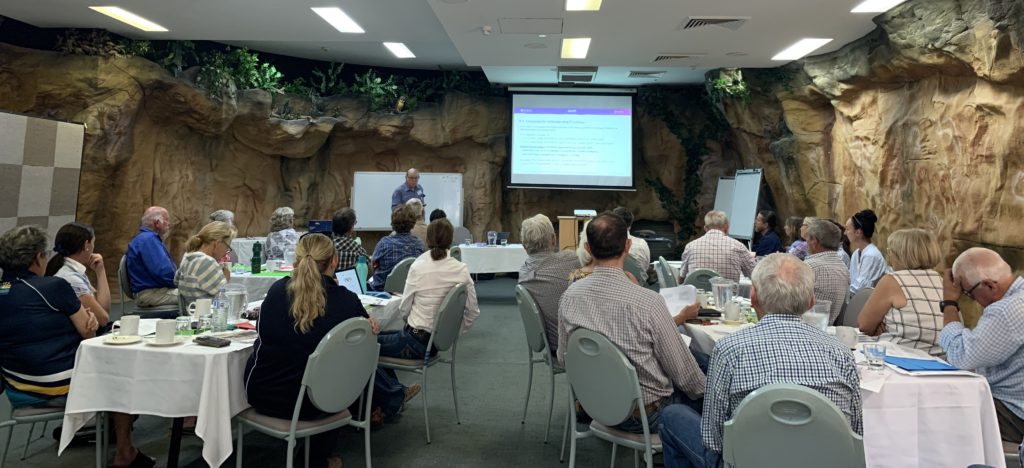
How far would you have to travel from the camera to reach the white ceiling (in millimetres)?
5828

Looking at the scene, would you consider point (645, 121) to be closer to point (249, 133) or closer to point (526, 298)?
point (249, 133)

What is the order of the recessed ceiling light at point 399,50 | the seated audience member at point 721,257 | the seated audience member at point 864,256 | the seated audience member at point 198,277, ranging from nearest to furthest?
the seated audience member at point 198,277
the seated audience member at point 864,256
the seated audience member at point 721,257
the recessed ceiling light at point 399,50

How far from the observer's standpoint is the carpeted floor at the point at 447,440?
3.38 meters

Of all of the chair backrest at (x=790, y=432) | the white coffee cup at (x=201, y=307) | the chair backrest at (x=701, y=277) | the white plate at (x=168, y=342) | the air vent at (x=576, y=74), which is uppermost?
the air vent at (x=576, y=74)

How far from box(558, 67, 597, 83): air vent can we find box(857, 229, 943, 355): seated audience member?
6473 mm

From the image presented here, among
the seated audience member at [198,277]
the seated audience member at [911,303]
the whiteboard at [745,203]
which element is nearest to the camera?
the seated audience member at [911,303]

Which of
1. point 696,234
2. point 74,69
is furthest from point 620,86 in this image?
point 74,69

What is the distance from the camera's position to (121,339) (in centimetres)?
279

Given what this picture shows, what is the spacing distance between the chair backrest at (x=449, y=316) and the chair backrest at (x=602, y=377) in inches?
45.6

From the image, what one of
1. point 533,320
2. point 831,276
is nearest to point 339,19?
point 533,320

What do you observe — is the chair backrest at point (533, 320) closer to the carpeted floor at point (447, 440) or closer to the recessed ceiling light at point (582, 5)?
the carpeted floor at point (447, 440)

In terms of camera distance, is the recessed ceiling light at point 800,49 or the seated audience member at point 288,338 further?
the recessed ceiling light at point 800,49

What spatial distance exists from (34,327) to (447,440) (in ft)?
7.18

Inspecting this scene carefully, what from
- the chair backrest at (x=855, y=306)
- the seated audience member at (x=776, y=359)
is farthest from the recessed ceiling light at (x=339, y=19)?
the seated audience member at (x=776, y=359)
